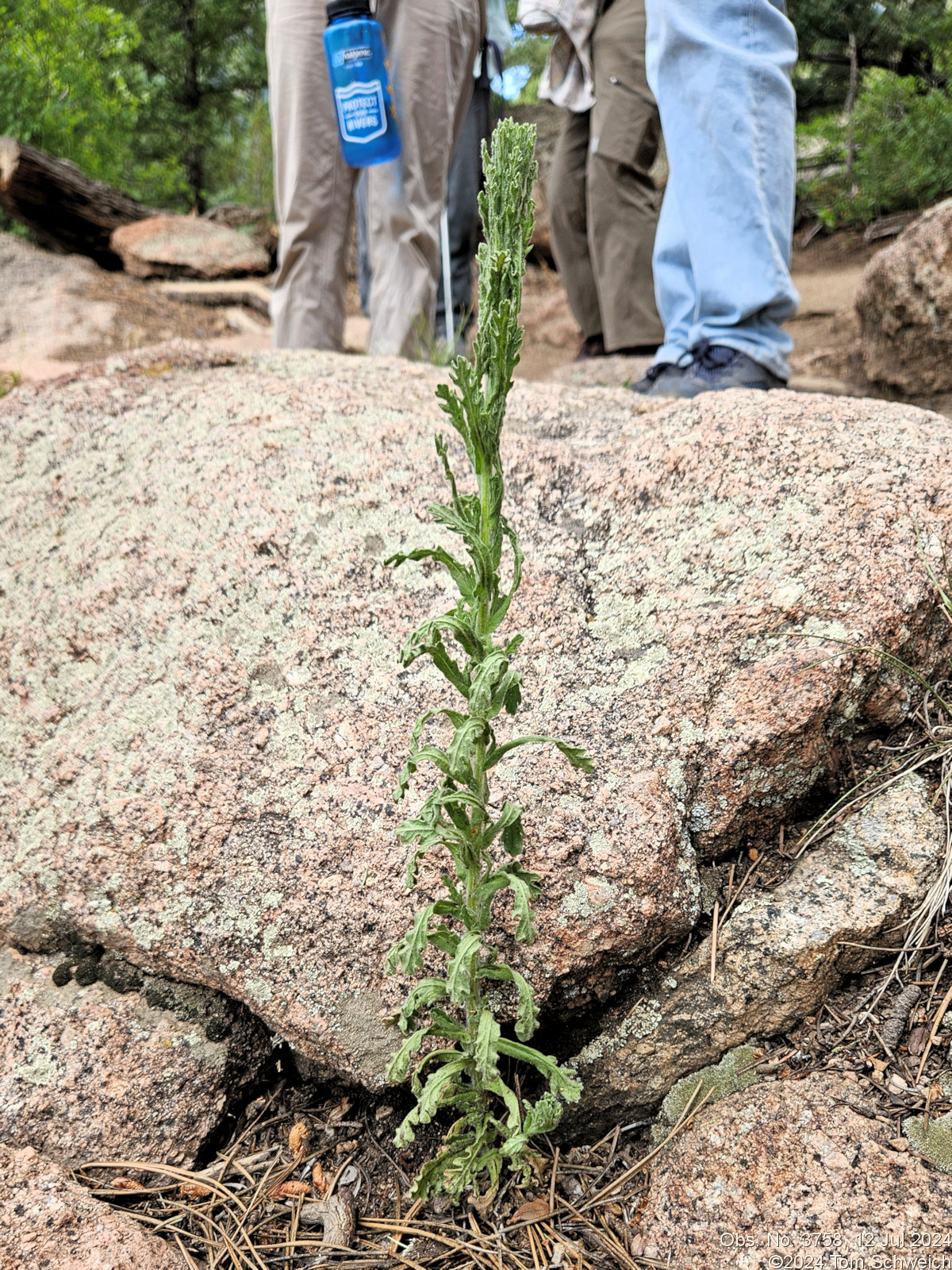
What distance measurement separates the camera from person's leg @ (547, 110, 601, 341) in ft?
16.0

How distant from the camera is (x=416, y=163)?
374cm

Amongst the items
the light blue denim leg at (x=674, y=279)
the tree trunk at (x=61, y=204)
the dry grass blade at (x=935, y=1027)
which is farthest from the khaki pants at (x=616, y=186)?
the tree trunk at (x=61, y=204)

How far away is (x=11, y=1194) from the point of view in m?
1.40

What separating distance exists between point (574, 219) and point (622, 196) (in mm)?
480

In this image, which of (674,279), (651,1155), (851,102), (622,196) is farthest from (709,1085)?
(851,102)

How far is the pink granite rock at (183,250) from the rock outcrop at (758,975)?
320 inches

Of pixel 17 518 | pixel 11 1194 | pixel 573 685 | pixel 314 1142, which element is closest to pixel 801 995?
pixel 573 685

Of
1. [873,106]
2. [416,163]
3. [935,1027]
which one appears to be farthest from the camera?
[873,106]

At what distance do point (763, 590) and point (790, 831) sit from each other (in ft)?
1.46

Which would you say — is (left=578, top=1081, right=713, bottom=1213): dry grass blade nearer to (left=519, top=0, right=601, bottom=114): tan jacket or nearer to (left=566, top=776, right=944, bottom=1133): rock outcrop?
(left=566, top=776, right=944, bottom=1133): rock outcrop

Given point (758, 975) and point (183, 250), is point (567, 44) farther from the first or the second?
point (183, 250)

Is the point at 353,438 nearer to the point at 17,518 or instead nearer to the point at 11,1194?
the point at 17,518

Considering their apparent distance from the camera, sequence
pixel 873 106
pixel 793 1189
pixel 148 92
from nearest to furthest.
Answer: pixel 793 1189 → pixel 873 106 → pixel 148 92

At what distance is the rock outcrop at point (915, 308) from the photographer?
4.73 metres
